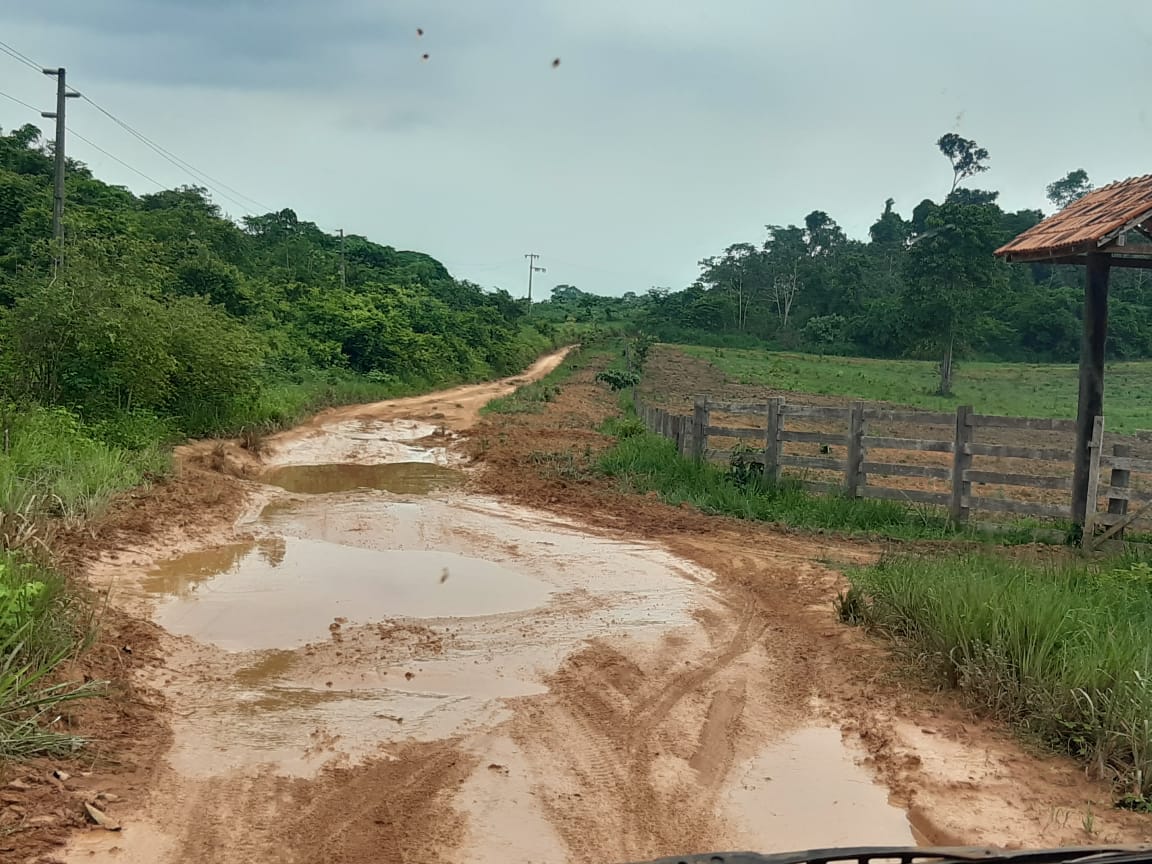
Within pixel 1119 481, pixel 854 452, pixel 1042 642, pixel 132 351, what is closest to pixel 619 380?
pixel 132 351

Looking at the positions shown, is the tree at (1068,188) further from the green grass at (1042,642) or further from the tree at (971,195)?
the green grass at (1042,642)

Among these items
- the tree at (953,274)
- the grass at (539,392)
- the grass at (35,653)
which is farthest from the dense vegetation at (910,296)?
the grass at (35,653)

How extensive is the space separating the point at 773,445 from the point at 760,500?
98 centimetres

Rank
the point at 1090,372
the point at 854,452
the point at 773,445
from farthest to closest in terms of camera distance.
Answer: the point at 773,445
the point at 854,452
the point at 1090,372

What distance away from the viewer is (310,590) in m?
8.73

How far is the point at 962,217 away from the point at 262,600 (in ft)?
120

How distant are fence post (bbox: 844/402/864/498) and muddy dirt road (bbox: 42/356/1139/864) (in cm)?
195

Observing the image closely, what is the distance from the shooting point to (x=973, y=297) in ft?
128

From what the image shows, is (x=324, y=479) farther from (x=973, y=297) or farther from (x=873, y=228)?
(x=873, y=228)

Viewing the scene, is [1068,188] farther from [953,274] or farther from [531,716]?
[531,716]

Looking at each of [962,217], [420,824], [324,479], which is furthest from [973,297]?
[420,824]

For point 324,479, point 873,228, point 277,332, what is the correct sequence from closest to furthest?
point 324,479 → point 277,332 → point 873,228

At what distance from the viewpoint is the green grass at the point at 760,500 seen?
1169 cm

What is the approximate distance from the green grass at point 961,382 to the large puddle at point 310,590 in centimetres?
2540
